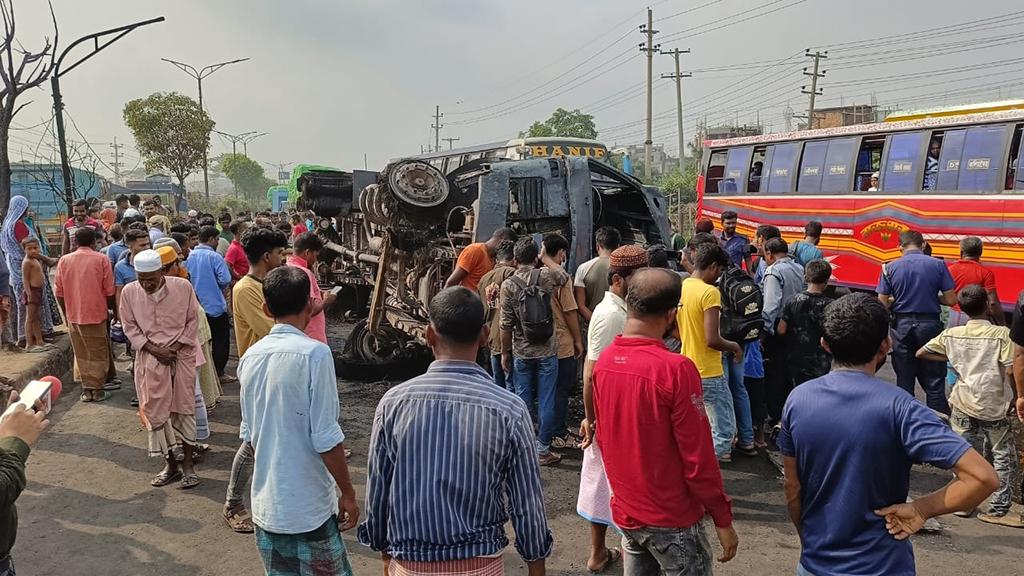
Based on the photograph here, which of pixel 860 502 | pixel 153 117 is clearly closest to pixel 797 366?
pixel 860 502

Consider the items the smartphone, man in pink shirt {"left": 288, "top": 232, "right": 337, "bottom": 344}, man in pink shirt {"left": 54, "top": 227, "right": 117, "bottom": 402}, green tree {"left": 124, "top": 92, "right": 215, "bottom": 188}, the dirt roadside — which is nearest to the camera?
the smartphone

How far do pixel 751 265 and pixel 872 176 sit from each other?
490cm

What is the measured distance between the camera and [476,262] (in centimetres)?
620

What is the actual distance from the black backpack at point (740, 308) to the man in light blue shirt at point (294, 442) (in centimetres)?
327

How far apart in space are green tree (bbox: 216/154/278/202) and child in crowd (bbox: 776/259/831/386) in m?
67.7

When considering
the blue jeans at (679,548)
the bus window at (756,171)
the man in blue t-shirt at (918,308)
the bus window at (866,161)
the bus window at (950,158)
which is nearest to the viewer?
the blue jeans at (679,548)

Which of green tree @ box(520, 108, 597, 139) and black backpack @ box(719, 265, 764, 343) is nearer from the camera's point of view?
black backpack @ box(719, 265, 764, 343)

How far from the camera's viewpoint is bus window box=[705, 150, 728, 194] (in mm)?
14531

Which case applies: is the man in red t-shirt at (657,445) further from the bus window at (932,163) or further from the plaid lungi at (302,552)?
the bus window at (932,163)

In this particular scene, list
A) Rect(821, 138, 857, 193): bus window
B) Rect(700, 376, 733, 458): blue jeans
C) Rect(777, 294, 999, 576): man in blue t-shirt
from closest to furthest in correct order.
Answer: Rect(777, 294, 999, 576): man in blue t-shirt, Rect(700, 376, 733, 458): blue jeans, Rect(821, 138, 857, 193): bus window

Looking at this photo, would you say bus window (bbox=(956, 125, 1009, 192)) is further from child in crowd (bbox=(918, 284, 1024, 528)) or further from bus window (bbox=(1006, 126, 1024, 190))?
child in crowd (bbox=(918, 284, 1024, 528))

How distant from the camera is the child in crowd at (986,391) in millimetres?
4375

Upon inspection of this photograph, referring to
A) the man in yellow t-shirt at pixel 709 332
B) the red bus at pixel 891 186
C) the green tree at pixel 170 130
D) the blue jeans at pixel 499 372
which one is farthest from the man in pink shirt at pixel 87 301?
the green tree at pixel 170 130

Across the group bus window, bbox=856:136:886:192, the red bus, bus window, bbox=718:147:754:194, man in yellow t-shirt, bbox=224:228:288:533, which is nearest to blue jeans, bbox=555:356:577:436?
man in yellow t-shirt, bbox=224:228:288:533
